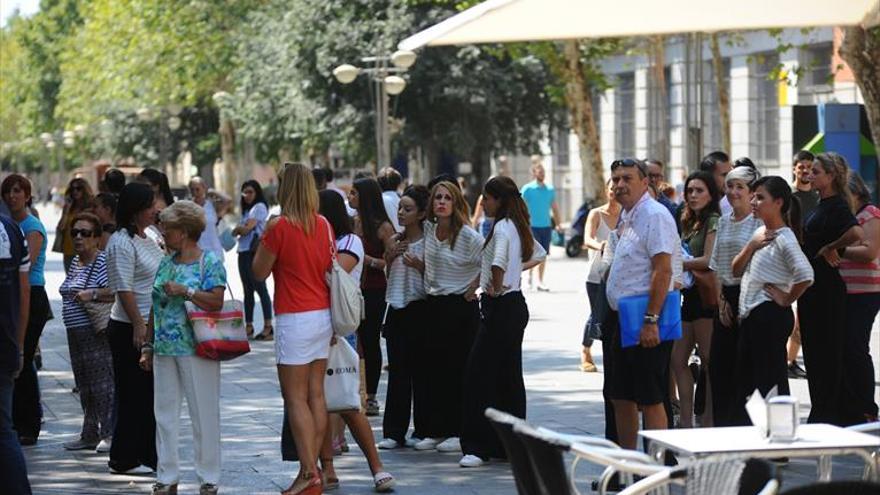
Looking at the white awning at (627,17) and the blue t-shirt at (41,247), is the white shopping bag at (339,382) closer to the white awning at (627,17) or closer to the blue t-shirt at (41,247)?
the white awning at (627,17)

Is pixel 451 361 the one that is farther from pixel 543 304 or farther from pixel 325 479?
pixel 543 304

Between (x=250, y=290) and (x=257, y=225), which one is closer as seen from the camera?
(x=257, y=225)

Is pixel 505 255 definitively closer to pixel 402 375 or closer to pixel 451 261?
pixel 451 261

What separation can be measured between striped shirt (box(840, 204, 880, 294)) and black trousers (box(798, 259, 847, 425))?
41 cm

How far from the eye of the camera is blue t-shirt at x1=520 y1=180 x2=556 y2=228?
25875mm

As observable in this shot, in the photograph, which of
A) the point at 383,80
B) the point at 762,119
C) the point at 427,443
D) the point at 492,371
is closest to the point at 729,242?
the point at 492,371

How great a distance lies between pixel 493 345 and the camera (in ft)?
36.3

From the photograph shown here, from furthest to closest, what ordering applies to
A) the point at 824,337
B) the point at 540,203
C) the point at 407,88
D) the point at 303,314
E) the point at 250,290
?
1. the point at 407,88
2. the point at 540,203
3. the point at 250,290
4. the point at 824,337
5. the point at 303,314

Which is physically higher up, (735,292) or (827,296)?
(735,292)

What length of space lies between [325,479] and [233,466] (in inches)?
38.0

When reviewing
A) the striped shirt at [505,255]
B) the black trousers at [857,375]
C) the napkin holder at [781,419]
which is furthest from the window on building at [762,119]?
the napkin holder at [781,419]

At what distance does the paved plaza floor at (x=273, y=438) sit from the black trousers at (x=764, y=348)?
520mm

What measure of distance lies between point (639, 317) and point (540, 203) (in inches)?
662

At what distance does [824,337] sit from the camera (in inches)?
452
